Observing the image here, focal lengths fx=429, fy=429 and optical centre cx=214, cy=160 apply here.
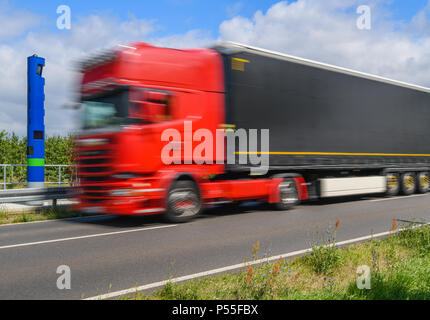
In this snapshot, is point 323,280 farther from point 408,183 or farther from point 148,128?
point 408,183

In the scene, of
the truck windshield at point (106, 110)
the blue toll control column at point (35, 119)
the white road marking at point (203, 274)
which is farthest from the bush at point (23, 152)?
the white road marking at point (203, 274)

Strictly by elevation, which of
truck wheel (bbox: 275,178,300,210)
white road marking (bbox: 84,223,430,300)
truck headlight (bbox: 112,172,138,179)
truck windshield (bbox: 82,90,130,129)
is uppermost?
truck windshield (bbox: 82,90,130,129)

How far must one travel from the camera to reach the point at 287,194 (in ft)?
39.5

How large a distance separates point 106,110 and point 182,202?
2.61 meters

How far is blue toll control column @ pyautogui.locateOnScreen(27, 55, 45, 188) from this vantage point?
534 inches

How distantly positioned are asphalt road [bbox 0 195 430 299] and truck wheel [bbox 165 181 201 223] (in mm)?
280

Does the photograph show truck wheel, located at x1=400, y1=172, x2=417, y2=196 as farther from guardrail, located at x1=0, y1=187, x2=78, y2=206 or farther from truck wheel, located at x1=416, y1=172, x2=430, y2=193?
guardrail, located at x1=0, y1=187, x2=78, y2=206

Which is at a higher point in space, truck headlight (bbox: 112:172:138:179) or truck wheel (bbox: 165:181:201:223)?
truck headlight (bbox: 112:172:138:179)

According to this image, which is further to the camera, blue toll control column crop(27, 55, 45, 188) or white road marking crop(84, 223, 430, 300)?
blue toll control column crop(27, 55, 45, 188)

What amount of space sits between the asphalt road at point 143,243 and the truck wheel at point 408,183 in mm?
4939

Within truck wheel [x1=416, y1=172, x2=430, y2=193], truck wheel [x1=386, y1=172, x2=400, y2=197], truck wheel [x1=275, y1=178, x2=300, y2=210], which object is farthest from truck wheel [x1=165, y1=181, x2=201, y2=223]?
truck wheel [x1=416, y1=172, x2=430, y2=193]

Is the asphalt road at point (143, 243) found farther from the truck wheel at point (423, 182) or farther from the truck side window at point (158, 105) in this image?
the truck wheel at point (423, 182)

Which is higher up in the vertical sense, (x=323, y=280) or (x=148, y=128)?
(x=148, y=128)

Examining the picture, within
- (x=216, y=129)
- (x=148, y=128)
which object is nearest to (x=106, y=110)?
(x=148, y=128)
